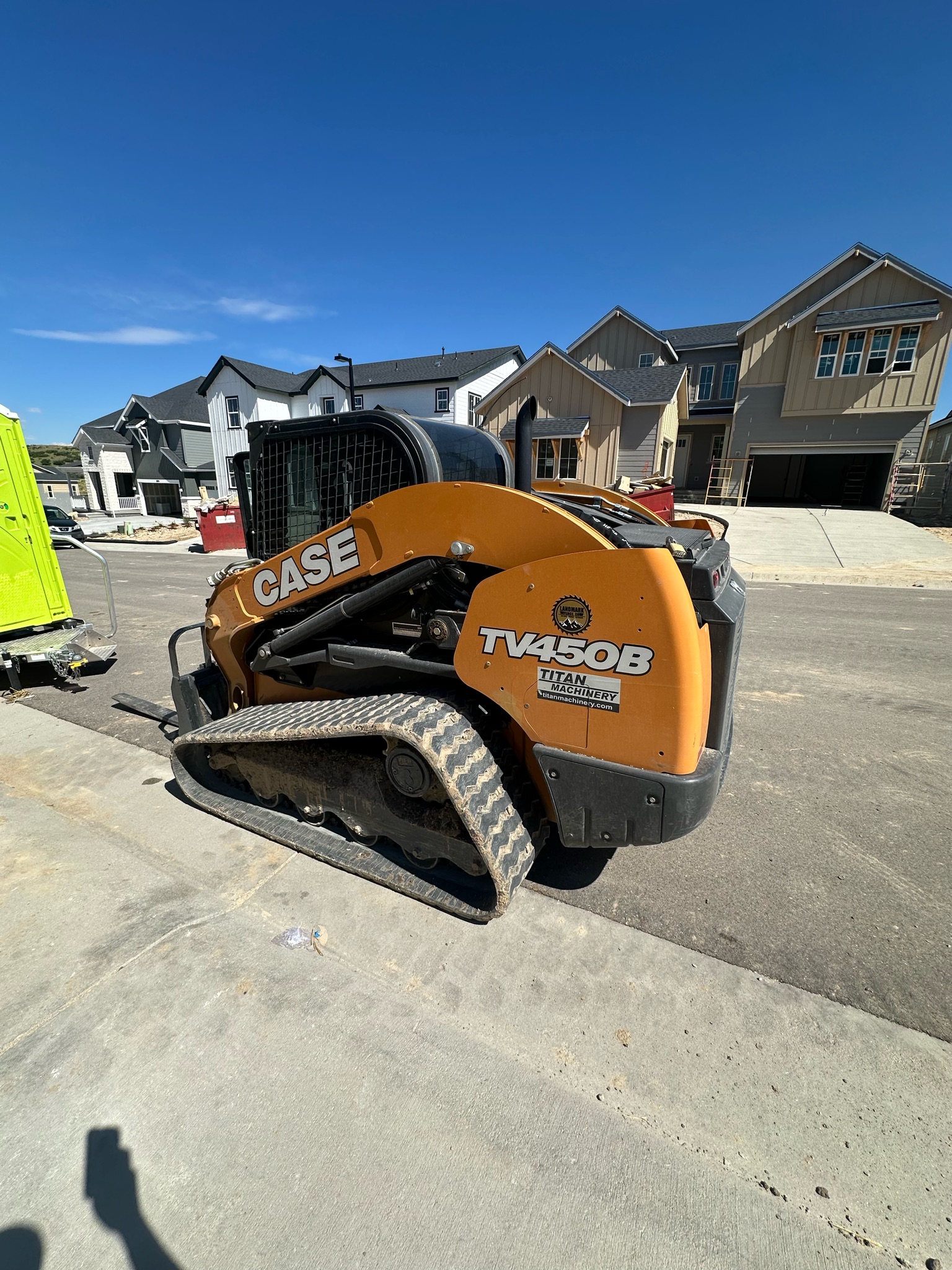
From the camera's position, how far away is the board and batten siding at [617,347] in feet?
86.7

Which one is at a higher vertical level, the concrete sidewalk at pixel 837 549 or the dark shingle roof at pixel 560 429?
the dark shingle roof at pixel 560 429

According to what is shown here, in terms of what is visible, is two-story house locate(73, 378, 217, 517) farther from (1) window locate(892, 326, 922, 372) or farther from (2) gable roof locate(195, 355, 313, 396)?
(1) window locate(892, 326, 922, 372)

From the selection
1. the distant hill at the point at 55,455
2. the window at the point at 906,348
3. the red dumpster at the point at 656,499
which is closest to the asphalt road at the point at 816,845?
the red dumpster at the point at 656,499

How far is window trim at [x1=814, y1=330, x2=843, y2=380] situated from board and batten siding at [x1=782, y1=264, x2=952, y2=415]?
6cm

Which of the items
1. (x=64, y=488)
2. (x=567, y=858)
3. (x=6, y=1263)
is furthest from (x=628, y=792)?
(x=64, y=488)

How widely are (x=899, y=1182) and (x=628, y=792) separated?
120 centimetres

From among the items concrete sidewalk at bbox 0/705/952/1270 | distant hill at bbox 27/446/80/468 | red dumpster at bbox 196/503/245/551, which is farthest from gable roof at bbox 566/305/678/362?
distant hill at bbox 27/446/80/468

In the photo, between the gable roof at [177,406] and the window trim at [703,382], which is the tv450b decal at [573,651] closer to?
the window trim at [703,382]

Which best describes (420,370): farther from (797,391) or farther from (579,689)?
(579,689)

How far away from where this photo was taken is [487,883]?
2.53 m

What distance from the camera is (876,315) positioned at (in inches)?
778

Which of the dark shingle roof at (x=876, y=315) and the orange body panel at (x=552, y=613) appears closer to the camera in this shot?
the orange body panel at (x=552, y=613)

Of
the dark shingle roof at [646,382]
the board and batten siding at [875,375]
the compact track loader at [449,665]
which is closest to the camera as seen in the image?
the compact track loader at [449,665]

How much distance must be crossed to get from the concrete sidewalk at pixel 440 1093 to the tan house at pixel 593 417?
1950 centimetres
